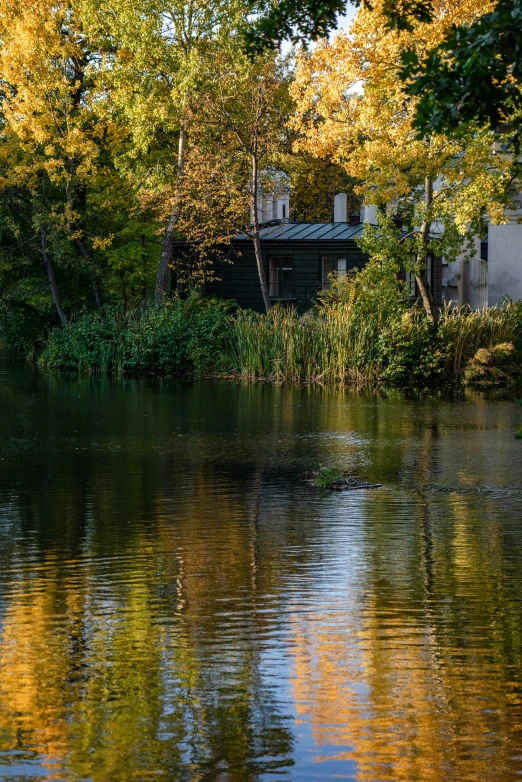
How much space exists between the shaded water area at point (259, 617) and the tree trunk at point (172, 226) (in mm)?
22983

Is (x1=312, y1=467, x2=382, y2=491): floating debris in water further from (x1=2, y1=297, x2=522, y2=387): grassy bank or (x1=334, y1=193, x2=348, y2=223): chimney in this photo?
(x1=334, y1=193, x2=348, y2=223): chimney

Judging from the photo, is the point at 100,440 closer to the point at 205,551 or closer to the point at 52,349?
the point at 205,551

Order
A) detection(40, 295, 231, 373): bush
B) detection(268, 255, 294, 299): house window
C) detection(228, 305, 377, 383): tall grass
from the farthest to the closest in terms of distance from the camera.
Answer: detection(268, 255, 294, 299): house window
detection(40, 295, 231, 373): bush
detection(228, 305, 377, 383): tall grass

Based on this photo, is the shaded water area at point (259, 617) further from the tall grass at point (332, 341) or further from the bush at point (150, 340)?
the bush at point (150, 340)

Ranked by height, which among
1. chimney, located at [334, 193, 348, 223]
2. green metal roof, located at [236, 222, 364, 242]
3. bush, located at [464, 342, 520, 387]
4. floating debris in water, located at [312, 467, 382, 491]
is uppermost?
chimney, located at [334, 193, 348, 223]

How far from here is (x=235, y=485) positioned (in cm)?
1389

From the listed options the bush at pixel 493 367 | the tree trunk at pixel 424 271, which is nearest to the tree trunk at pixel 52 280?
the tree trunk at pixel 424 271

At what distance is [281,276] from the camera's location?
142ft

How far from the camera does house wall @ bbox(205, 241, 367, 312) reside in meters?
42.4

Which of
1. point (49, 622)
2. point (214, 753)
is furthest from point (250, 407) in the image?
point (214, 753)

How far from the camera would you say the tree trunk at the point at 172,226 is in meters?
38.3

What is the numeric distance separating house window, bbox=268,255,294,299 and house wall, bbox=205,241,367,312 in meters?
0.28

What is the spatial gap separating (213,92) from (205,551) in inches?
1162

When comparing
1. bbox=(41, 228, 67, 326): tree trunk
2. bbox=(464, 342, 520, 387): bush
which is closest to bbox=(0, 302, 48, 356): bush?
bbox=(41, 228, 67, 326): tree trunk
